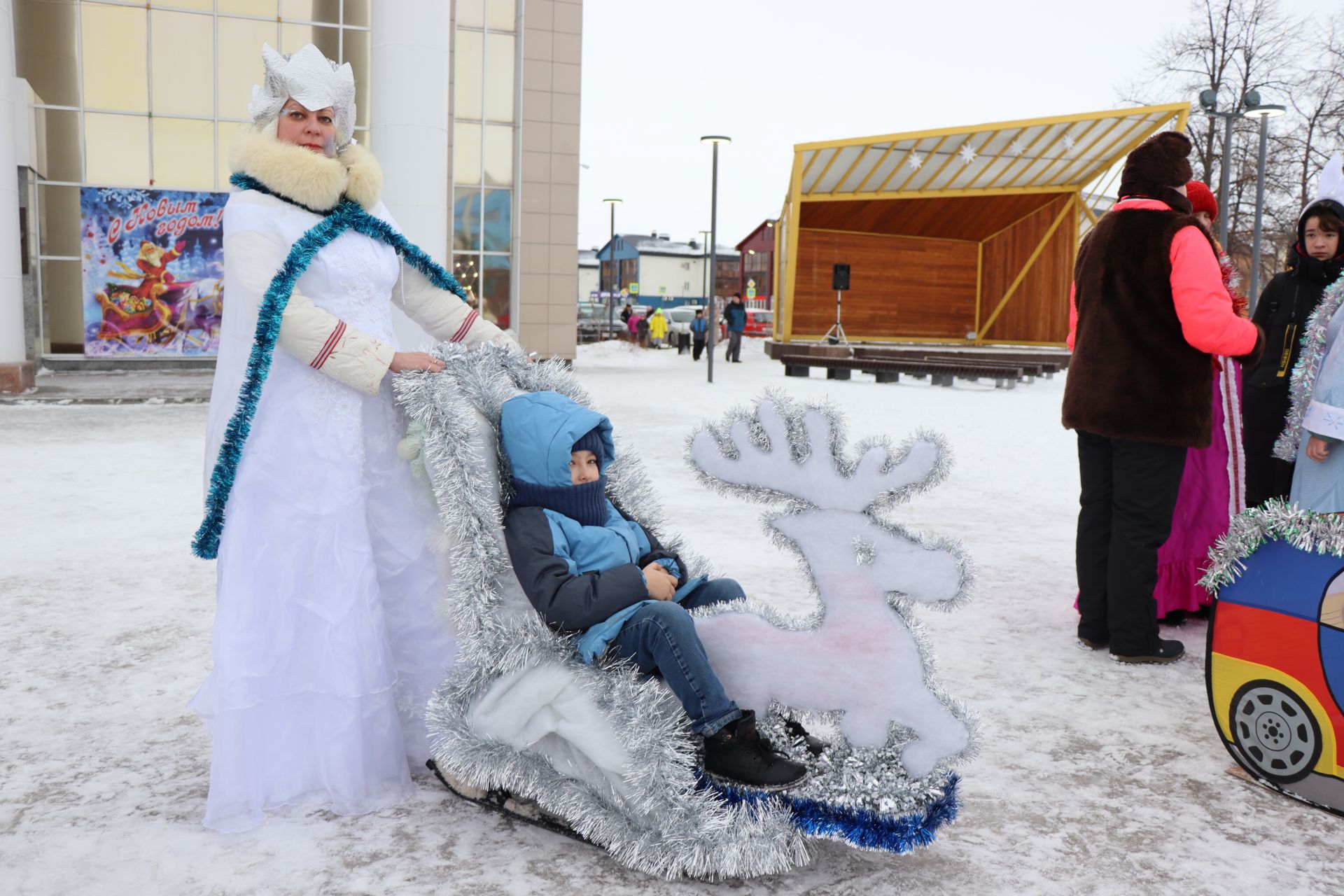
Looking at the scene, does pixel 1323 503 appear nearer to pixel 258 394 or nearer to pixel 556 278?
pixel 258 394

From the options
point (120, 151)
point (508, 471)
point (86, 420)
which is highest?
point (120, 151)

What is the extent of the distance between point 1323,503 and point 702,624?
2616mm

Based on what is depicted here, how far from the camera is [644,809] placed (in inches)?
96.5

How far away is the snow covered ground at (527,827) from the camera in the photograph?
255 cm

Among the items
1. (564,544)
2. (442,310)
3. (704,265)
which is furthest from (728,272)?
(564,544)

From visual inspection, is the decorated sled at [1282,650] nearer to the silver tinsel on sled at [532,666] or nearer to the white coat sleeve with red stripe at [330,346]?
the silver tinsel on sled at [532,666]

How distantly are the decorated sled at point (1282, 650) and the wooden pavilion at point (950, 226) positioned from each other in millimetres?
20701

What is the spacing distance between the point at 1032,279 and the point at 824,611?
28580 millimetres

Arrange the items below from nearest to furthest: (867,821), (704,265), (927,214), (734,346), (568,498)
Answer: (867,821) → (568,498) → (734,346) → (927,214) → (704,265)

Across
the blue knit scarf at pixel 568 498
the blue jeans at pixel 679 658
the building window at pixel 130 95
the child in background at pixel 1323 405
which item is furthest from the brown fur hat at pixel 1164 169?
the building window at pixel 130 95

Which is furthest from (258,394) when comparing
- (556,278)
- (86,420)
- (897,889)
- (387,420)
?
(556,278)

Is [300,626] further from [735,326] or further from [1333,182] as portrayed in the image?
[735,326]

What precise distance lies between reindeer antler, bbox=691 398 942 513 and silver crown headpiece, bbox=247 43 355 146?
56.5 inches

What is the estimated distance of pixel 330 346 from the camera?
9.27 ft
